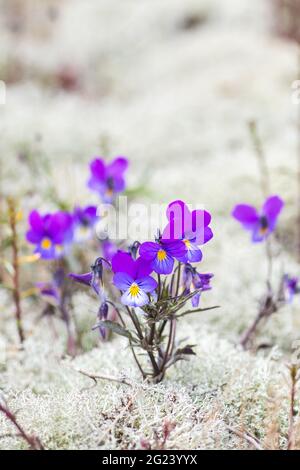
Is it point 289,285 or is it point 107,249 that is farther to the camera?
point 107,249

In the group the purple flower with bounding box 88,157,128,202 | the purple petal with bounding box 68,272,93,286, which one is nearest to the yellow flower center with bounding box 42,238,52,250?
the purple flower with bounding box 88,157,128,202

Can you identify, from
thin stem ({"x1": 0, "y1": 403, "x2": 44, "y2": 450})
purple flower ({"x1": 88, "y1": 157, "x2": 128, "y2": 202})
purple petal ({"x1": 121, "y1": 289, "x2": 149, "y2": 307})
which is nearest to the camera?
thin stem ({"x1": 0, "y1": 403, "x2": 44, "y2": 450})

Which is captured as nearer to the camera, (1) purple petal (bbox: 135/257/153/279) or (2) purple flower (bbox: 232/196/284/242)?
(1) purple petal (bbox: 135/257/153/279)

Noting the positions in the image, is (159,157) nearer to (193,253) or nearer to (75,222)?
(75,222)

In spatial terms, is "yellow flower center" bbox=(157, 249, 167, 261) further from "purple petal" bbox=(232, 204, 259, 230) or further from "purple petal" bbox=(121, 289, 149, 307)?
"purple petal" bbox=(232, 204, 259, 230)

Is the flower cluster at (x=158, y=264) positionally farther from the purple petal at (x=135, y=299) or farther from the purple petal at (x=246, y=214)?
the purple petal at (x=246, y=214)

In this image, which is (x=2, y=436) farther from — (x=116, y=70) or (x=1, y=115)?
(x=116, y=70)

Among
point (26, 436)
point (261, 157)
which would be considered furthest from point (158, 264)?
point (261, 157)
